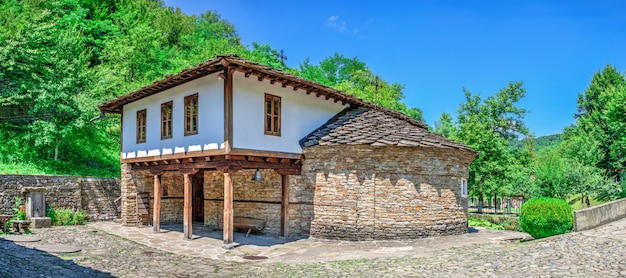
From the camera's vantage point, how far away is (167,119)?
44.4 ft

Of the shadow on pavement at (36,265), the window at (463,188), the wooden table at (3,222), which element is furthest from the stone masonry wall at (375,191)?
the wooden table at (3,222)

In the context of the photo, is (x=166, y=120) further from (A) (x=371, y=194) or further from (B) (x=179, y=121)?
(A) (x=371, y=194)

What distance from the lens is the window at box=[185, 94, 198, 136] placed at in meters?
12.3

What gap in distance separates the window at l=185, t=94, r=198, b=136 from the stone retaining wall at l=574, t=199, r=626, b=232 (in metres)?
10.7

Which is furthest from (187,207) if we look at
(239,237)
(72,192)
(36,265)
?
(72,192)

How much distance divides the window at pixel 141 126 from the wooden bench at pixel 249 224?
Answer: 15.0ft

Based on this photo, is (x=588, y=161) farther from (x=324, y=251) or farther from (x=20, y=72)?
(x=20, y=72)

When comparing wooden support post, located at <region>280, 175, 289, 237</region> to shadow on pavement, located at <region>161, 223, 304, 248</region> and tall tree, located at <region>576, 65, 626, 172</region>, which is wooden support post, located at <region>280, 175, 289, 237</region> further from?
tall tree, located at <region>576, 65, 626, 172</region>

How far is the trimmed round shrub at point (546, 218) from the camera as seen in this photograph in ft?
35.5

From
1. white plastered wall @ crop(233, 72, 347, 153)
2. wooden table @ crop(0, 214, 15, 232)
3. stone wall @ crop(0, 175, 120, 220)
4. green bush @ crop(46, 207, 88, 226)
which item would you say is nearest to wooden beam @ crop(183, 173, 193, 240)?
white plastered wall @ crop(233, 72, 347, 153)

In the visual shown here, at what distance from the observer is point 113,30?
29531mm

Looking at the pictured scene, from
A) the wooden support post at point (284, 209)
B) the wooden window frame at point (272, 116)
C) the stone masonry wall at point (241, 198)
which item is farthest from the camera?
the stone masonry wall at point (241, 198)

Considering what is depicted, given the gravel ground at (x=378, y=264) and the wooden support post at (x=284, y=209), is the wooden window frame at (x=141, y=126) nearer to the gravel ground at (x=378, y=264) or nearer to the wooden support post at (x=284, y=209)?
the gravel ground at (x=378, y=264)

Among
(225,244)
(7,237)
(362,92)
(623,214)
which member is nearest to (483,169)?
(362,92)
